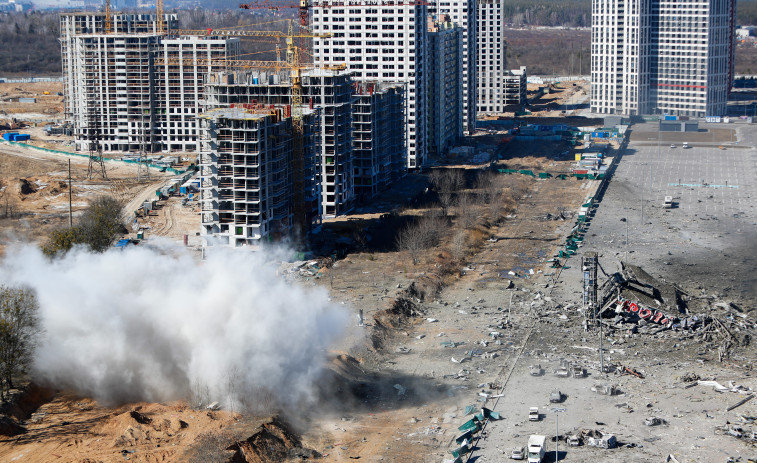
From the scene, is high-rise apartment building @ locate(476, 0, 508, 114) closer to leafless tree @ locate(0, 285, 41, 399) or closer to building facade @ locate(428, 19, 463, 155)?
building facade @ locate(428, 19, 463, 155)

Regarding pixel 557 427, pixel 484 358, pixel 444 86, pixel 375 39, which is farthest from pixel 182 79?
pixel 557 427

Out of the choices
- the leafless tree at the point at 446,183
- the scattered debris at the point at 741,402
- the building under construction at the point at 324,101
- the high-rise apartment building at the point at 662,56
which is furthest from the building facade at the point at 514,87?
the scattered debris at the point at 741,402

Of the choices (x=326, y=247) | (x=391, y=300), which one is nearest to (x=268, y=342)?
(x=391, y=300)

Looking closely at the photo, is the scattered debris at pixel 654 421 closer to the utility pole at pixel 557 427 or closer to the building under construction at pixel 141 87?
the utility pole at pixel 557 427

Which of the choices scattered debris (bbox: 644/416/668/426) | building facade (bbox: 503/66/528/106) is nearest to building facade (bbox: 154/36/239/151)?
building facade (bbox: 503/66/528/106)

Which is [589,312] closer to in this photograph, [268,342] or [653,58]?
[268,342]
